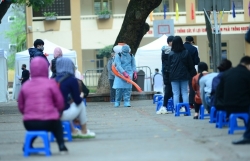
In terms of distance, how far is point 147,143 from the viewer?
1227 cm

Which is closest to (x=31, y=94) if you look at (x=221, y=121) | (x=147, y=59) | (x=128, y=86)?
(x=221, y=121)

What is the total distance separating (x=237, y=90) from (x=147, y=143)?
1.66 meters

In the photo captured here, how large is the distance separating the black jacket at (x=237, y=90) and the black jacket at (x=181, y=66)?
5030 mm

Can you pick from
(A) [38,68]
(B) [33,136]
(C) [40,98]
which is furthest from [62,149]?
(A) [38,68]

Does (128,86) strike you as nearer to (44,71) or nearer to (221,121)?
(221,121)

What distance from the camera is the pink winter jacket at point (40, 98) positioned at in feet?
35.4

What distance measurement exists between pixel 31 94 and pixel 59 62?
225cm

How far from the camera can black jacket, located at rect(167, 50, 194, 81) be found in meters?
18.0

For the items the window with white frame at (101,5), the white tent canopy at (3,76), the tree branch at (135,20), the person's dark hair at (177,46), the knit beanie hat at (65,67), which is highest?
the window with white frame at (101,5)

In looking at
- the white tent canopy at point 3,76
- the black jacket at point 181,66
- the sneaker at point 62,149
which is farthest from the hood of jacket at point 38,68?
the white tent canopy at point 3,76

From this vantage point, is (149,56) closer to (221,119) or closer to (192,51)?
(192,51)

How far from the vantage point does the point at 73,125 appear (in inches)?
532

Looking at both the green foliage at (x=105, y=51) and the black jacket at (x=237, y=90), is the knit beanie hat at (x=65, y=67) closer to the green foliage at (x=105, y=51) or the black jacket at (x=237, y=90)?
the black jacket at (x=237, y=90)

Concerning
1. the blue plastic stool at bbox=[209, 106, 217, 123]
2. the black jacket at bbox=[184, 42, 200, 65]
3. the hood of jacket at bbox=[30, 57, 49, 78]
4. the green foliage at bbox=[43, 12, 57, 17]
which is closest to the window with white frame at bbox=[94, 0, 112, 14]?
the green foliage at bbox=[43, 12, 57, 17]
